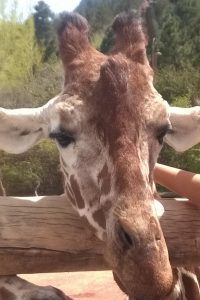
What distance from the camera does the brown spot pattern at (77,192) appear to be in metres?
2.57

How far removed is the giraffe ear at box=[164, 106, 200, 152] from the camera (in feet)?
9.58

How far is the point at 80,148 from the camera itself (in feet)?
8.30

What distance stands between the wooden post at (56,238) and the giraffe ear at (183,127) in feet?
1.36

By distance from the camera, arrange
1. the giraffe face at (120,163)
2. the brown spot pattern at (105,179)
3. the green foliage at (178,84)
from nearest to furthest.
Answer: the giraffe face at (120,163), the brown spot pattern at (105,179), the green foliage at (178,84)

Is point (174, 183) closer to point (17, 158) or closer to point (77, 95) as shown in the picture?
point (77, 95)

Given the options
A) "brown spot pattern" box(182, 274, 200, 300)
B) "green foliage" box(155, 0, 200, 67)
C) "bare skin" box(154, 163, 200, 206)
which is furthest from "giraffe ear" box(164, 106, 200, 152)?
"green foliage" box(155, 0, 200, 67)

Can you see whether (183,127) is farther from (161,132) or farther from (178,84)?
(178,84)

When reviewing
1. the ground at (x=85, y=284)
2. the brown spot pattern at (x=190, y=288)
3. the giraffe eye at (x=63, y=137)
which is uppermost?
the giraffe eye at (x=63, y=137)

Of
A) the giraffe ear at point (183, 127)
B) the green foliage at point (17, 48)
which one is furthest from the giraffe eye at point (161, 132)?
the green foliage at point (17, 48)

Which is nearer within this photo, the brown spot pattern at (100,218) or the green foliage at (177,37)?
the brown spot pattern at (100,218)

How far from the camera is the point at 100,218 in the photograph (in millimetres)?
2445

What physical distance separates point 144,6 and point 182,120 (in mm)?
747

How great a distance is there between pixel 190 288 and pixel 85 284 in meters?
5.61

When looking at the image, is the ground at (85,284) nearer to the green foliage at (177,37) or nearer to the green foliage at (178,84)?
the green foliage at (178,84)
